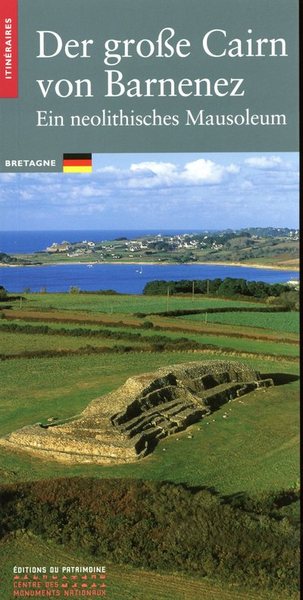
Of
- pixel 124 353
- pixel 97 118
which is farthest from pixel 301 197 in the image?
pixel 124 353

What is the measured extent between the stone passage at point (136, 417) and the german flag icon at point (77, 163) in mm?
5353

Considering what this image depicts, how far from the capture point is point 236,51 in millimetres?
11398

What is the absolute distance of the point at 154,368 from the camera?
62.5 ft

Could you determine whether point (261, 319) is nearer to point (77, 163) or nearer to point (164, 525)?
point (164, 525)

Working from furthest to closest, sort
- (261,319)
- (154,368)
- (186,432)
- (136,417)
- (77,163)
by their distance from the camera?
(261,319) < (154,368) < (186,432) < (136,417) < (77,163)

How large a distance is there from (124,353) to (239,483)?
8.30m

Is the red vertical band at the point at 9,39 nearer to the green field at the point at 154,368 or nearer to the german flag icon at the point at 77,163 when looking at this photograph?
the german flag icon at the point at 77,163

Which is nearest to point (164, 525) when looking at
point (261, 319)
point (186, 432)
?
point (186, 432)

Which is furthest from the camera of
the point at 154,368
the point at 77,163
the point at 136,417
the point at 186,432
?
the point at 154,368

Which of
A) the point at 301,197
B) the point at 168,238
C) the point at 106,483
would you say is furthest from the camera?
the point at 168,238

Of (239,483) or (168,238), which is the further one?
(168,238)

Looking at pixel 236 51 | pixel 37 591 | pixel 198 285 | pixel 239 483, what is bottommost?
pixel 37 591

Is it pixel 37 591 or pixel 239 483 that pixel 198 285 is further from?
pixel 37 591

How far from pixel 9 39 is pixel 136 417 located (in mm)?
7926
